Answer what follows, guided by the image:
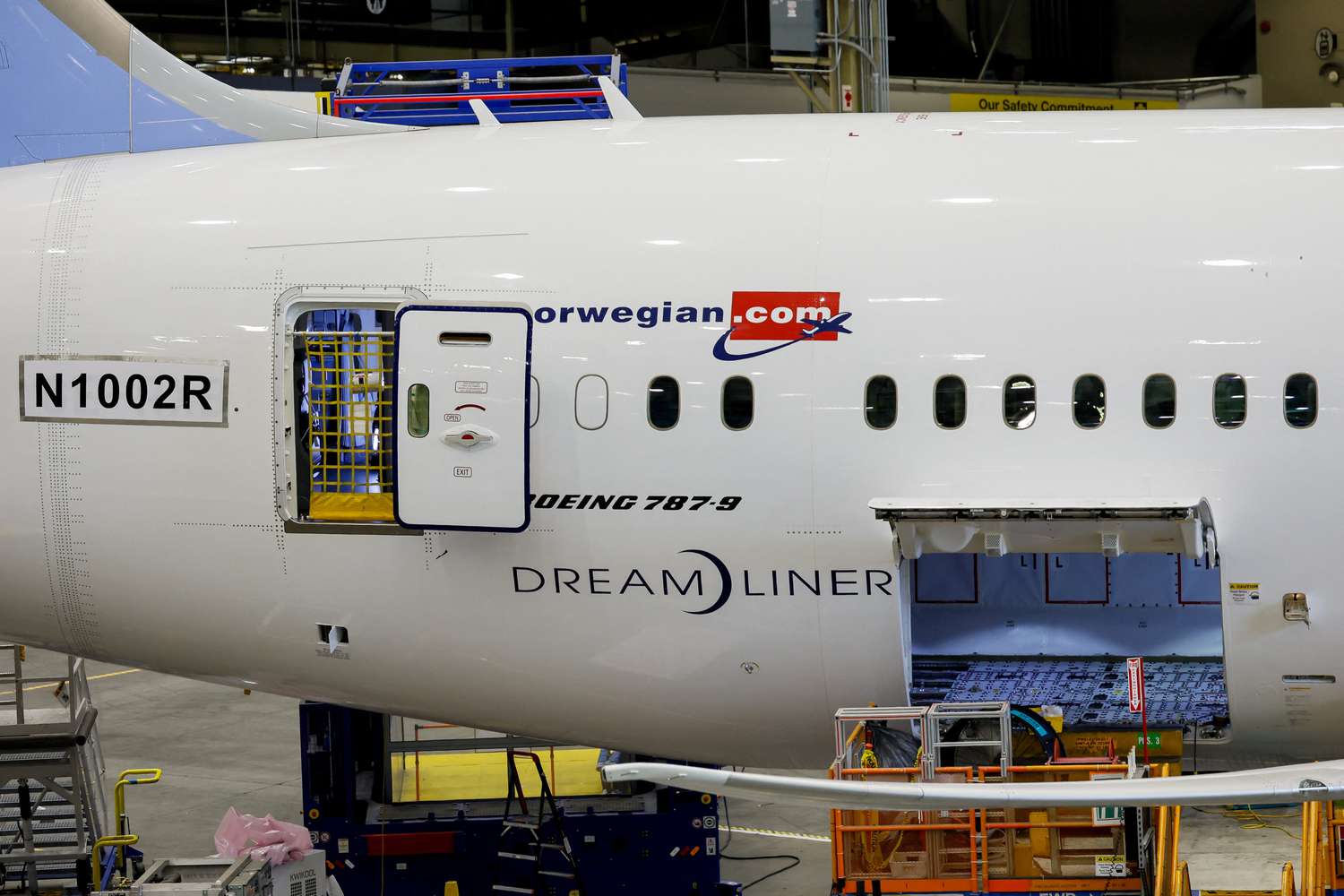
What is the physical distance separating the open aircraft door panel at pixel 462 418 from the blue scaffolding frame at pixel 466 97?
9.03 ft

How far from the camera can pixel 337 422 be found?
10.5 m

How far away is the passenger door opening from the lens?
953 cm

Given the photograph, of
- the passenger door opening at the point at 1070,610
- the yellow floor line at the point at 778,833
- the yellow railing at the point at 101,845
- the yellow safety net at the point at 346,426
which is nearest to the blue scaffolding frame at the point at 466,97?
the yellow safety net at the point at 346,426

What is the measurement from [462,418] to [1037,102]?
93.9ft

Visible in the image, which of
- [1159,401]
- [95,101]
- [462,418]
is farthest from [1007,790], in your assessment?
[95,101]

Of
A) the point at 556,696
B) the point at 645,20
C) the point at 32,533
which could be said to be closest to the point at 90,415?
the point at 32,533

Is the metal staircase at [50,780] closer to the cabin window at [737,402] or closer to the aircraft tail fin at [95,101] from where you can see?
the aircraft tail fin at [95,101]

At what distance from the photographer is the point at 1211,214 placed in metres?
9.84

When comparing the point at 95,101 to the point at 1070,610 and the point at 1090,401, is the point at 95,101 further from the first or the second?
the point at 1070,610

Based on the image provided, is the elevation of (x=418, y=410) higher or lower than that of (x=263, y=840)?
higher

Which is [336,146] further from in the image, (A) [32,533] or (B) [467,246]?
(A) [32,533]

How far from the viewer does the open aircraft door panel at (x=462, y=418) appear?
390 inches

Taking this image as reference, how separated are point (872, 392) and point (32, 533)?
5.88 meters

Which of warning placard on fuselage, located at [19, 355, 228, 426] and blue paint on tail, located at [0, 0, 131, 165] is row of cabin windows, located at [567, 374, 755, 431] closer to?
warning placard on fuselage, located at [19, 355, 228, 426]
